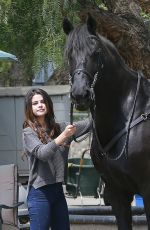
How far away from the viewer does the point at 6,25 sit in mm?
7266

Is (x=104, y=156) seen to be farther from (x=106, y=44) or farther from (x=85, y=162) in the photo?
(x=85, y=162)

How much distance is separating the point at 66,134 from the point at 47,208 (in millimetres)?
666

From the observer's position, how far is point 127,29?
25.1ft

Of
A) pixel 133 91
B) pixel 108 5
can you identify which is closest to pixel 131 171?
pixel 133 91

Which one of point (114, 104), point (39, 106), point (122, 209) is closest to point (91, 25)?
point (114, 104)

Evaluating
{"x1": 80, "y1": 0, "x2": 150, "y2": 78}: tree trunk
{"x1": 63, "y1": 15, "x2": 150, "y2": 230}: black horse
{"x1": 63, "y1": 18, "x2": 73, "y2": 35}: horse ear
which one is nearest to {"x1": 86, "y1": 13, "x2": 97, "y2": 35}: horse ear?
{"x1": 63, "y1": 15, "x2": 150, "y2": 230}: black horse

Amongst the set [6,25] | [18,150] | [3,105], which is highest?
[6,25]

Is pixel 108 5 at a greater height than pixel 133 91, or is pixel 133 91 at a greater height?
pixel 108 5

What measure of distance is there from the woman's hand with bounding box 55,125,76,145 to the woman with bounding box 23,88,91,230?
14cm

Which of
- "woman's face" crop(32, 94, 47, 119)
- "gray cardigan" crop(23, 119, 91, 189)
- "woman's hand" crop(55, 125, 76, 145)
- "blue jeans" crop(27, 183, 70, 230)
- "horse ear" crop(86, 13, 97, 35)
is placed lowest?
"blue jeans" crop(27, 183, 70, 230)

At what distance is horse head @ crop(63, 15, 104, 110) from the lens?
4496mm

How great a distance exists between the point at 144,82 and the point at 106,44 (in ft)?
1.43

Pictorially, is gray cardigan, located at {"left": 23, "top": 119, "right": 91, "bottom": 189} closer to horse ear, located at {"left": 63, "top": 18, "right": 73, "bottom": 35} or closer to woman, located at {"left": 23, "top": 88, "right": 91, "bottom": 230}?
woman, located at {"left": 23, "top": 88, "right": 91, "bottom": 230}

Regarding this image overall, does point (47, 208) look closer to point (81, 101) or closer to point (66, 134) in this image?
point (66, 134)
